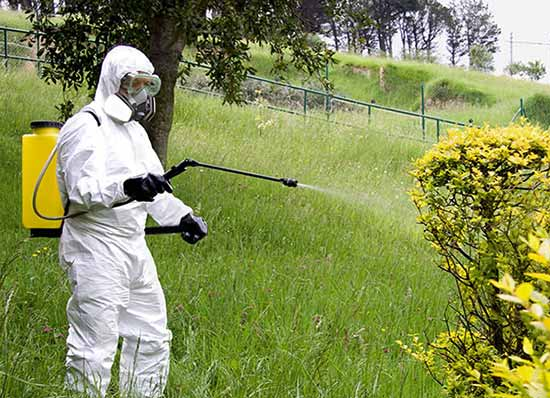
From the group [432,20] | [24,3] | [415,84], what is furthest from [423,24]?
[24,3]

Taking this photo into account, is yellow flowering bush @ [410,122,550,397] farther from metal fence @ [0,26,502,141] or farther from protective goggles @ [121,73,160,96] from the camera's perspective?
metal fence @ [0,26,502,141]

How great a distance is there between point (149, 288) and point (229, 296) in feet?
5.15

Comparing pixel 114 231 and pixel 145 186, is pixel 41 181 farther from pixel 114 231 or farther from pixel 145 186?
pixel 145 186

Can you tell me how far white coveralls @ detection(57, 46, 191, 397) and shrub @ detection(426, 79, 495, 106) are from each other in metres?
29.3

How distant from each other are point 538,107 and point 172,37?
2337 cm

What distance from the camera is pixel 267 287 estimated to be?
230 inches

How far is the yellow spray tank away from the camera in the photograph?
4.32 meters

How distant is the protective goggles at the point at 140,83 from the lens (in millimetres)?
3959

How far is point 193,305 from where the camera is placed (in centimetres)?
537

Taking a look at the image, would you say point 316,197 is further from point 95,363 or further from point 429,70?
point 429,70

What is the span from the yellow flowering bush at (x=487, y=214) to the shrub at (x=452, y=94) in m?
29.4

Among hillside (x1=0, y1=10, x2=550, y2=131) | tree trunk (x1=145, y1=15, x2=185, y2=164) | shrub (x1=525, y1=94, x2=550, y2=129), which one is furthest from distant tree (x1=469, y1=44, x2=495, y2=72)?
tree trunk (x1=145, y1=15, x2=185, y2=164)

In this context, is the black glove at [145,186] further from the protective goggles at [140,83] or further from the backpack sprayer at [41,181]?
the backpack sprayer at [41,181]

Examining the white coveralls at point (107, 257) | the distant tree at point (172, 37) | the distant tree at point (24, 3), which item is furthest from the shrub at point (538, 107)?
the white coveralls at point (107, 257)
